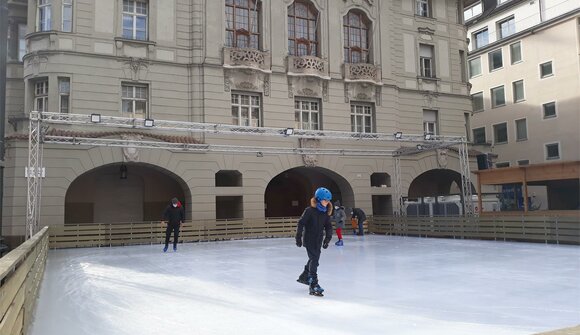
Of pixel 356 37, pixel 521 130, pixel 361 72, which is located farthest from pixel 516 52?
pixel 361 72

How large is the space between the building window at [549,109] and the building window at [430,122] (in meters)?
10.8

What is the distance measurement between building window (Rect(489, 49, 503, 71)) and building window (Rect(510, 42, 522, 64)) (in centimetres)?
117

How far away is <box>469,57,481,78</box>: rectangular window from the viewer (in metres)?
42.7

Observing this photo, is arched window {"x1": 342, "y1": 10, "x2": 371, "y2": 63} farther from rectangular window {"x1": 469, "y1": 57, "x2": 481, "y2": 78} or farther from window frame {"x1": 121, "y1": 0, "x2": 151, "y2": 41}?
rectangular window {"x1": 469, "y1": 57, "x2": 481, "y2": 78}

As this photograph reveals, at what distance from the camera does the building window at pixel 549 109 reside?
3594 cm

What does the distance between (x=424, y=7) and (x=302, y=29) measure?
32.1ft

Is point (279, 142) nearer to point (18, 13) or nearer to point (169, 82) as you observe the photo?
point (169, 82)

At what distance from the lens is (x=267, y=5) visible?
86.9ft

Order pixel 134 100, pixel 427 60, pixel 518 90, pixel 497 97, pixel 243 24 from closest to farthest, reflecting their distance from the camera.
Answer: pixel 134 100 < pixel 243 24 < pixel 427 60 < pixel 518 90 < pixel 497 97

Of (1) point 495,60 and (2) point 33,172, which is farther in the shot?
(1) point 495,60

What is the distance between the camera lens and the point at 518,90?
39.0 m

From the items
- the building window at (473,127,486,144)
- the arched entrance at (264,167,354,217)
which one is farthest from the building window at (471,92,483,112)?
the arched entrance at (264,167,354,217)

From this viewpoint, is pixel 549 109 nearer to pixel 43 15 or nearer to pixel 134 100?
pixel 134 100

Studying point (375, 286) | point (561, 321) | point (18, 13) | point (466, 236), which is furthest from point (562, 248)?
point (18, 13)
